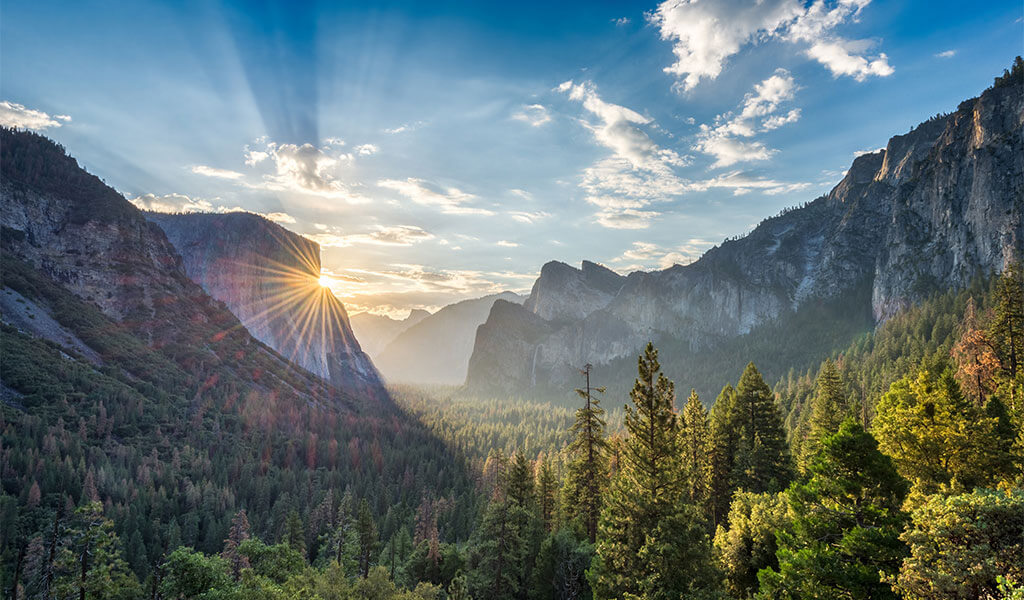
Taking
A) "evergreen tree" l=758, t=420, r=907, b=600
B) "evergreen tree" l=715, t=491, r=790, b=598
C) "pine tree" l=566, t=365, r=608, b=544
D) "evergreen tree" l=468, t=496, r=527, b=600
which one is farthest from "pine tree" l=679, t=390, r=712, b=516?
"evergreen tree" l=758, t=420, r=907, b=600

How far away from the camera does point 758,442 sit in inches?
1501

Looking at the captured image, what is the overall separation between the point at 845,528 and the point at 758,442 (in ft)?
78.5

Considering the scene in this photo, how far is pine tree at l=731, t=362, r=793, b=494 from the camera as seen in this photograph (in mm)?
37719

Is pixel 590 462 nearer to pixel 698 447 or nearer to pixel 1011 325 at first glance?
pixel 698 447

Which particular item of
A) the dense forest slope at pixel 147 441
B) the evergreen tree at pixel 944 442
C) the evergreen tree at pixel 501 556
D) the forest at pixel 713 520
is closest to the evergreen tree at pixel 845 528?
the forest at pixel 713 520

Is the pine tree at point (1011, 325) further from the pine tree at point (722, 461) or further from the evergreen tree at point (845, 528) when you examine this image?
the evergreen tree at point (845, 528)

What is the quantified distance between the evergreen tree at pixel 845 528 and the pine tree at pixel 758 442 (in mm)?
19919

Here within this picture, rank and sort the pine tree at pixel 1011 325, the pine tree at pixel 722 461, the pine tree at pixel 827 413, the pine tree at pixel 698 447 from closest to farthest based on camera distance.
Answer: the pine tree at pixel 698 447, the pine tree at pixel 827 413, the pine tree at pixel 1011 325, the pine tree at pixel 722 461

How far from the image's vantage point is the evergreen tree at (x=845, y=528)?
15062mm

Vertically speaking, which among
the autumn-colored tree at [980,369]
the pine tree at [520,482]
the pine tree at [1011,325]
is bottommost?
the pine tree at [520,482]

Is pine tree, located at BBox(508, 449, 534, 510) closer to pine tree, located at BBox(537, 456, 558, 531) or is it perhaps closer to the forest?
the forest

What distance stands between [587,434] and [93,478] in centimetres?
11004

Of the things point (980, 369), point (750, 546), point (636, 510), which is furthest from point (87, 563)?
point (980, 369)

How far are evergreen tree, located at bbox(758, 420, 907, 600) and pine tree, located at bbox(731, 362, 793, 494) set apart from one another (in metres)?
19.9
